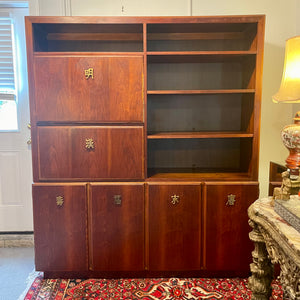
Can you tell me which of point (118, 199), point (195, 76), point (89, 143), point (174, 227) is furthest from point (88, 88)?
→ point (174, 227)

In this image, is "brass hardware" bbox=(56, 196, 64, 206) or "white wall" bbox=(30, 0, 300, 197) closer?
"brass hardware" bbox=(56, 196, 64, 206)

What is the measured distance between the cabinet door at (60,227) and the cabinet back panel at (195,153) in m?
0.68

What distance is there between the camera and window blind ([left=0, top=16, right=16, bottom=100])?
2242mm

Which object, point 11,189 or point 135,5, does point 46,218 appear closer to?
point 11,189

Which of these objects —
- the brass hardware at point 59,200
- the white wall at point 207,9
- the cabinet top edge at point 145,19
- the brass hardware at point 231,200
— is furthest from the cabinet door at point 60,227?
the white wall at point 207,9

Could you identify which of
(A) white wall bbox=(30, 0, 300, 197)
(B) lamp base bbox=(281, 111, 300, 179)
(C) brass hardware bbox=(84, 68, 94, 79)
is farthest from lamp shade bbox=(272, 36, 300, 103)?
(C) brass hardware bbox=(84, 68, 94, 79)

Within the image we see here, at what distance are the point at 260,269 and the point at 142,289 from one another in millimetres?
848

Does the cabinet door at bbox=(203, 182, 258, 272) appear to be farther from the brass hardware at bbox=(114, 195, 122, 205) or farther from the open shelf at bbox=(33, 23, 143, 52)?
the open shelf at bbox=(33, 23, 143, 52)

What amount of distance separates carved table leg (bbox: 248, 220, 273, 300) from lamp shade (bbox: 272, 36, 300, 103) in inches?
24.5

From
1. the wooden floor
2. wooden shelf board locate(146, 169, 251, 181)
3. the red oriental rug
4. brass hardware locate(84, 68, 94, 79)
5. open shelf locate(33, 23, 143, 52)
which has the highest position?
open shelf locate(33, 23, 143, 52)

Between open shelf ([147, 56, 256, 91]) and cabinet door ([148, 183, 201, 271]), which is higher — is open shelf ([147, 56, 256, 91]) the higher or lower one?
the higher one

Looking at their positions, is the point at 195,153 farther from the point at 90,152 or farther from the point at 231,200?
the point at 90,152

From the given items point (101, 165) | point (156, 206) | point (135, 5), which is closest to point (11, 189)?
point (101, 165)

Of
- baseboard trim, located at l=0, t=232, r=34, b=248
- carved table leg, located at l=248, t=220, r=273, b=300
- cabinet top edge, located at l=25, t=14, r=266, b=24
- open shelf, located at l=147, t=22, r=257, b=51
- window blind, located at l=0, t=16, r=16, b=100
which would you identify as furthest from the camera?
baseboard trim, located at l=0, t=232, r=34, b=248
